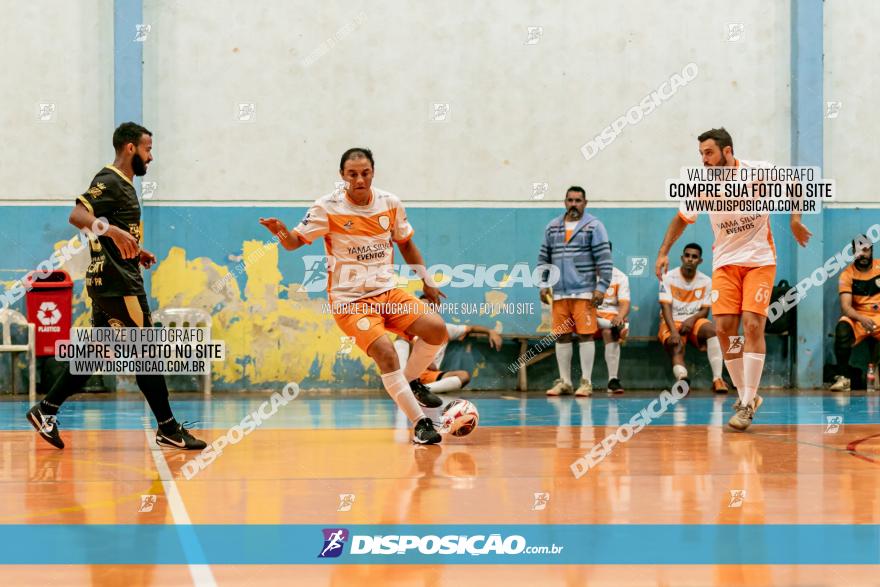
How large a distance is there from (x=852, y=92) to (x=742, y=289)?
762cm

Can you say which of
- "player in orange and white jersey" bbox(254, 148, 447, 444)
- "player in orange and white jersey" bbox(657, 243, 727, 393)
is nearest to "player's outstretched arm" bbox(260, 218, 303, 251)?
"player in orange and white jersey" bbox(254, 148, 447, 444)

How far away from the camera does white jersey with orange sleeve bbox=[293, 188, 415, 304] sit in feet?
25.4

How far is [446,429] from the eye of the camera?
7.58 meters

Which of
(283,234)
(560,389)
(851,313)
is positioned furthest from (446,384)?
(851,313)

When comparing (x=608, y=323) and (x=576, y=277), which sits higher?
(x=576, y=277)

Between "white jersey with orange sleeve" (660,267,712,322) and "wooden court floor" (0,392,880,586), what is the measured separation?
4701 millimetres

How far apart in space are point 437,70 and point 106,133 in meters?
4.68

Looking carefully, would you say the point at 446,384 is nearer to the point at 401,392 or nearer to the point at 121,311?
the point at 401,392

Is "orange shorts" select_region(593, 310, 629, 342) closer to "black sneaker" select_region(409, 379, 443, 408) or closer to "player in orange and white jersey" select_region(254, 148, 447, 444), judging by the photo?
"black sneaker" select_region(409, 379, 443, 408)

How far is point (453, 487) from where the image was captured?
5.43 m

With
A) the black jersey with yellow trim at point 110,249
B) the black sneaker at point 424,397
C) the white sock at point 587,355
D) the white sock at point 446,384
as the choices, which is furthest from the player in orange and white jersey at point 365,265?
the white sock at point 587,355

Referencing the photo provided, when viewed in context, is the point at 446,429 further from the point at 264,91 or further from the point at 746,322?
the point at 264,91

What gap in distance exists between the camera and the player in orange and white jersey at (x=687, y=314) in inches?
542

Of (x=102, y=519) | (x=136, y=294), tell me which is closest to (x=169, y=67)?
(x=136, y=294)
